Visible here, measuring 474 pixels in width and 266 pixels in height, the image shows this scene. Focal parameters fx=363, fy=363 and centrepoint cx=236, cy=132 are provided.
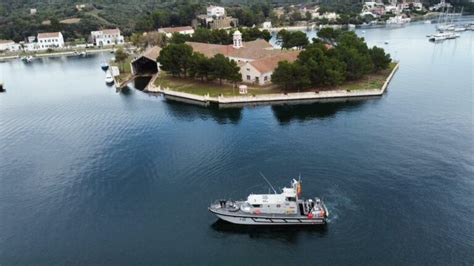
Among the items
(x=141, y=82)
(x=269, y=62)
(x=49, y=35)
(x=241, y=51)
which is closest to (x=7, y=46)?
(x=49, y=35)

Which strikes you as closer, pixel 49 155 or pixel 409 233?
pixel 409 233

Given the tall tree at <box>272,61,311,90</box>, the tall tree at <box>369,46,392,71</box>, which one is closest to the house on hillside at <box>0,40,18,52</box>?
the tall tree at <box>272,61,311,90</box>

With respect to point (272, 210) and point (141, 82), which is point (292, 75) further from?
point (272, 210)

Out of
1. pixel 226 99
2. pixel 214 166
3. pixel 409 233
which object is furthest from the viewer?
pixel 226 99

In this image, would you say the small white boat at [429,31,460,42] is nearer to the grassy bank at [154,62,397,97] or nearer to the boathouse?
the grassy bank at [154,62,397,97]

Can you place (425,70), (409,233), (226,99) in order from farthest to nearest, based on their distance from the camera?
(425,70) → (226,99) → (409,233)

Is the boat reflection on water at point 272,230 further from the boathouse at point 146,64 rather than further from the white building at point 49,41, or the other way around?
the white building at point 49,41

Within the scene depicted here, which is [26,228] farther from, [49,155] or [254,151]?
[254,151]

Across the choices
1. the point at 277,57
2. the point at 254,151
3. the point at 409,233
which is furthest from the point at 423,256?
the point at 277,57
